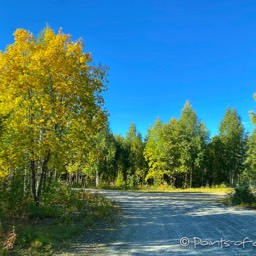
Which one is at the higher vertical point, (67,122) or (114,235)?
(67,122)

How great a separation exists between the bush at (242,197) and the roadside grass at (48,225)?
8158mm

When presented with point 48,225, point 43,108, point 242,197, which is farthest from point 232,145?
point 48,225

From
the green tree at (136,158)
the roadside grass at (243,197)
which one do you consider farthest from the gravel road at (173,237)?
the green tree at (136,158)

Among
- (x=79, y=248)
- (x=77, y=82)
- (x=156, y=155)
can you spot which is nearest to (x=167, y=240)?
(x=79, y=248)

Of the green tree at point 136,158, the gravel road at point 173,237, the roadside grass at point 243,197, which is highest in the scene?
the green tree at point 136,158

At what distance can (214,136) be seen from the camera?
53.4 metres

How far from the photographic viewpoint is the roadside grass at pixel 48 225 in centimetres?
743

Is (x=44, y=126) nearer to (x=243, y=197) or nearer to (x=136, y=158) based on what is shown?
(x=243, y=197)

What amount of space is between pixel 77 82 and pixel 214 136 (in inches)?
1725

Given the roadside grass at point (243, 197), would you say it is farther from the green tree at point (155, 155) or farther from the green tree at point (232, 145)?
the green tree at point (232, 145)

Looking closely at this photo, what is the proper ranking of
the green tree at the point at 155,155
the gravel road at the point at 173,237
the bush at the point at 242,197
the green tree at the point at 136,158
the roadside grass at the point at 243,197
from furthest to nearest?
the green tree at the point at 136,158 → the green tree at the point at 155,155 → the bush at the point at 242,197 → the roadside grass at the point at 243,197 → the gravel road at the point at 173,237

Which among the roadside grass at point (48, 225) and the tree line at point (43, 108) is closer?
the roadside grass at point (48, 225)

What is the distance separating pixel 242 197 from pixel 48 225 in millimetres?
12424

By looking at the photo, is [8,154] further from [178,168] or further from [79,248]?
[178,168]
